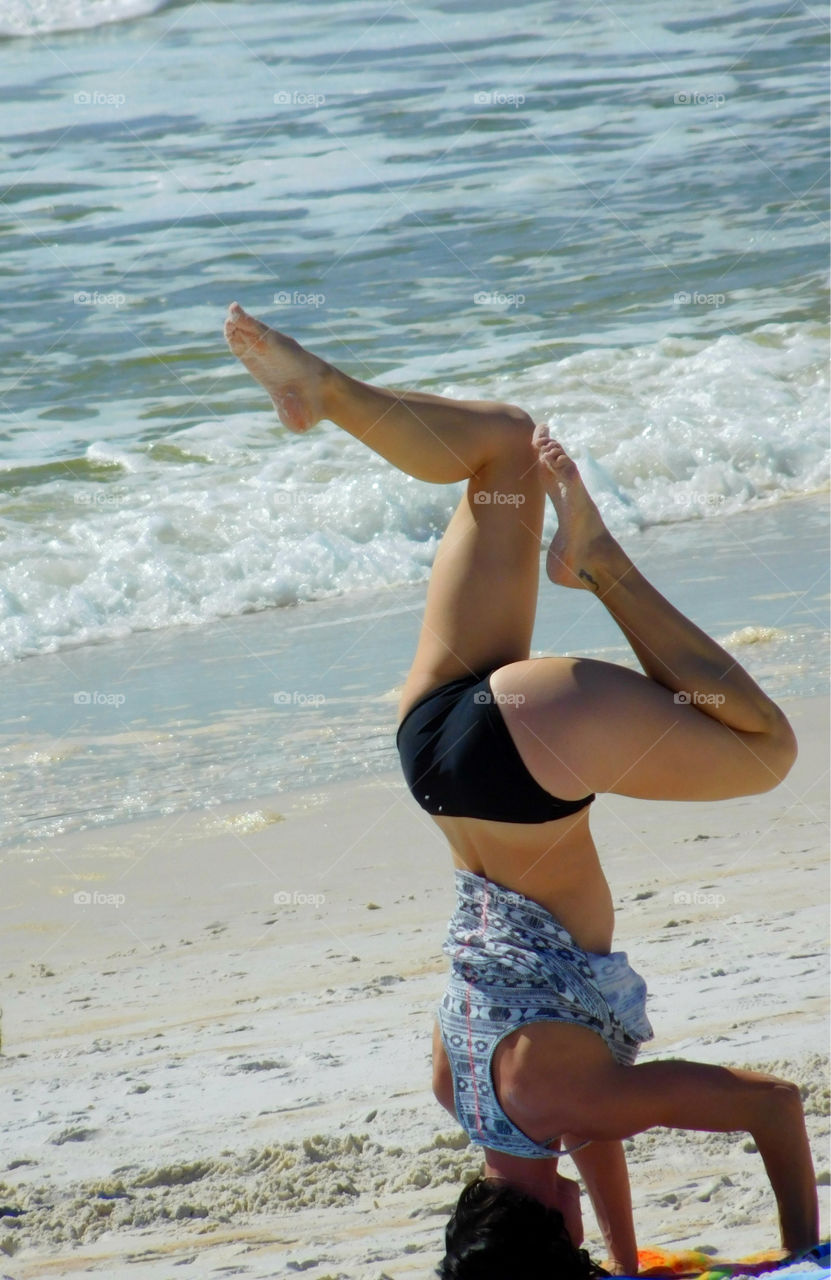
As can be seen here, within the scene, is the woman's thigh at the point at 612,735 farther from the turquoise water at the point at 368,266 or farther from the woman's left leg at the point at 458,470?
the turquoise water at the point at 368,266

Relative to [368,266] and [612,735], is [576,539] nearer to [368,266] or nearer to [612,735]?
[612,735]

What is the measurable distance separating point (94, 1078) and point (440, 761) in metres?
1.47

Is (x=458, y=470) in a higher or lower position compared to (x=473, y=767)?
higher

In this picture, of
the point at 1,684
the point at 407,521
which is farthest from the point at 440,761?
the point at 407,521

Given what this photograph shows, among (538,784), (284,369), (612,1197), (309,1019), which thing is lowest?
(309,1019)

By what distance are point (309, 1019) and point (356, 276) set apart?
9592 millimetres

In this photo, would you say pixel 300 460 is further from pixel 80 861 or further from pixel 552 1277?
pixel 552 1277

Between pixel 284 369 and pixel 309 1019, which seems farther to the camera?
pixel 309 1019

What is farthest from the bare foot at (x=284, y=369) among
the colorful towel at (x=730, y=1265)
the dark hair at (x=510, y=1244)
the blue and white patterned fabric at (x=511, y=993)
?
the colorful towel at (x=730, y=1265)

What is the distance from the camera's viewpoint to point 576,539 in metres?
1.96

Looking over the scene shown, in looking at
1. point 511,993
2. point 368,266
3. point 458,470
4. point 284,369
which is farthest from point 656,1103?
point 368,266

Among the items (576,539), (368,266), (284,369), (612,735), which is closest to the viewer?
(612,735)

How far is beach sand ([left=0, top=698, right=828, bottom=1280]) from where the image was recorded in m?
2.41

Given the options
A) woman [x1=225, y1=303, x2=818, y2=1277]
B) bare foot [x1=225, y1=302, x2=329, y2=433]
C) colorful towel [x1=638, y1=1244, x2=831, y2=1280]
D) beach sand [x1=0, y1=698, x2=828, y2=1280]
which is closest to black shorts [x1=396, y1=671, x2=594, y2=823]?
woman [x1=225, y1=303, x2=818, y2=1277]
